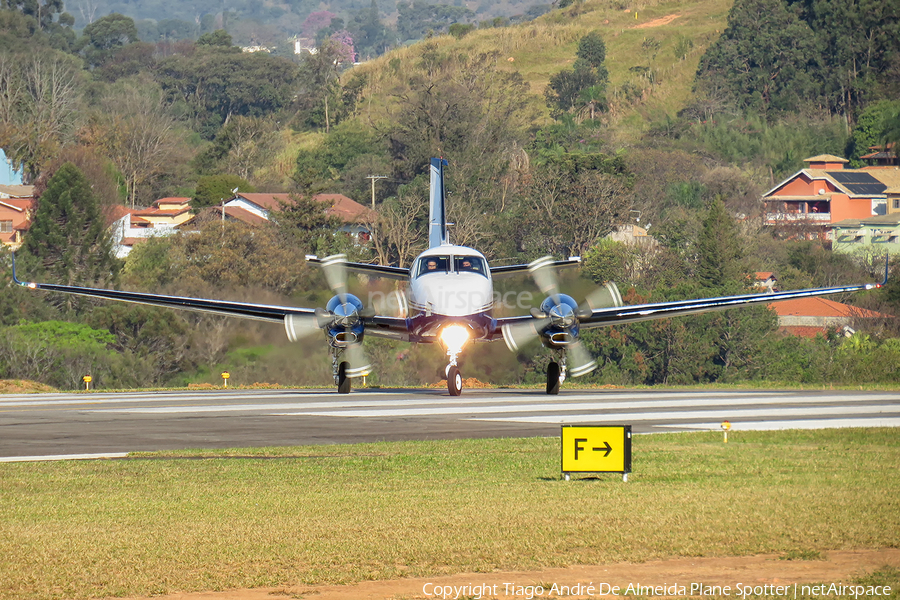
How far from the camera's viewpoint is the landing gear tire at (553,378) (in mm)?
32062

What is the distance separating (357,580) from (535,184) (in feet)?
254

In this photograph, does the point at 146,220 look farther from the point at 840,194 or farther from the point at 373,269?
the point at 373,269

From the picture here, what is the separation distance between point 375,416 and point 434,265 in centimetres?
506

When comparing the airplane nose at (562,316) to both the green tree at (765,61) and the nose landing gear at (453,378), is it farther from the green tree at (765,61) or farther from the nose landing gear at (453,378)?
the green tree at (765,61)

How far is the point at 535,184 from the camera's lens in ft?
284

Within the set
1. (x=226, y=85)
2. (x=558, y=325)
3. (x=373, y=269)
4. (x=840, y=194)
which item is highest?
(x=226, y=85)

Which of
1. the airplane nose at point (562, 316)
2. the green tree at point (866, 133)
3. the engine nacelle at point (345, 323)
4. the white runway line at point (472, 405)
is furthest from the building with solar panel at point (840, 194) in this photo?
the engine nacelle at point (345, 323)

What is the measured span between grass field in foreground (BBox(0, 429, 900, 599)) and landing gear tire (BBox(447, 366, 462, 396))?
1104 centimetres

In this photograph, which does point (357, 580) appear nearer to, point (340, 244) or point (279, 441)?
point (279, 441)

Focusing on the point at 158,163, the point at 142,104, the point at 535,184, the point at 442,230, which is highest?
the point at 142,104

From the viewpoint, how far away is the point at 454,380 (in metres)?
30.7

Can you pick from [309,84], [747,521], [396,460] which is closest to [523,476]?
[396,460]

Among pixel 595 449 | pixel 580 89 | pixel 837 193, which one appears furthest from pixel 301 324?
pixel 580 89

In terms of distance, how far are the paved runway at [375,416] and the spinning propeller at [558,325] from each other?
Result: 1.24 m
